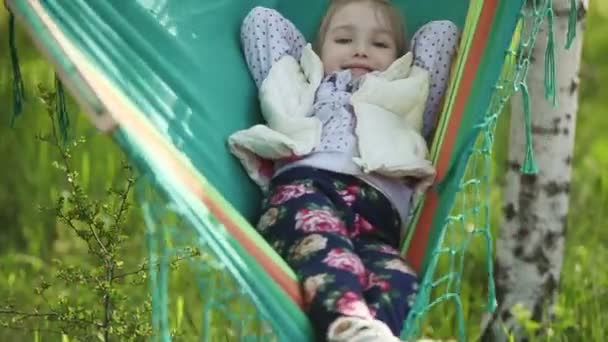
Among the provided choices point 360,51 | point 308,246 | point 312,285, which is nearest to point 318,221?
point 308,246

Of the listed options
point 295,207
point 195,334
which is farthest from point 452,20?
point 195,334

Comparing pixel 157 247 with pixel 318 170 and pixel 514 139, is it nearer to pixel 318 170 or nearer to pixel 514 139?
pixel 318 170

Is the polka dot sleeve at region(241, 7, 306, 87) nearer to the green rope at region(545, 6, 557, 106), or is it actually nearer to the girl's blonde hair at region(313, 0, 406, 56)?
the girl's blonde hair at region(313, 0, 406, 56)

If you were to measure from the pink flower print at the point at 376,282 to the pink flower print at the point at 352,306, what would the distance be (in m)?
0.11

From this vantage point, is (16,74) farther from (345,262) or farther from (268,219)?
(345,262)

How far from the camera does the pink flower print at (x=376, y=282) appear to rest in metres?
2.31

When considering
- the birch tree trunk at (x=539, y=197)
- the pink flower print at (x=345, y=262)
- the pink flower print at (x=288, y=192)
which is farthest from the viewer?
the birch tree trunk at (x=539, y=197)

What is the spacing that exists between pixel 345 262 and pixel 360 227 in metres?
0.22

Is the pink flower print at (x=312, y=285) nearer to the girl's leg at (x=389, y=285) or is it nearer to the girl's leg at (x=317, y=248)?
→ the girl's leg at (x=317, y=248)

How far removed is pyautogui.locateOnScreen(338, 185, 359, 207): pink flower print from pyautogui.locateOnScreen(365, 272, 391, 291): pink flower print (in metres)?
0.19

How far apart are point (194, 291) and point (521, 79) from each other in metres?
1.01


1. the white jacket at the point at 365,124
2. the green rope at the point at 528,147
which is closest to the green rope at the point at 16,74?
the white jacket at the point at 365,124

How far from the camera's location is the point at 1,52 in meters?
4.16

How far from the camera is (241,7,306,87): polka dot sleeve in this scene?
2.80 meters
